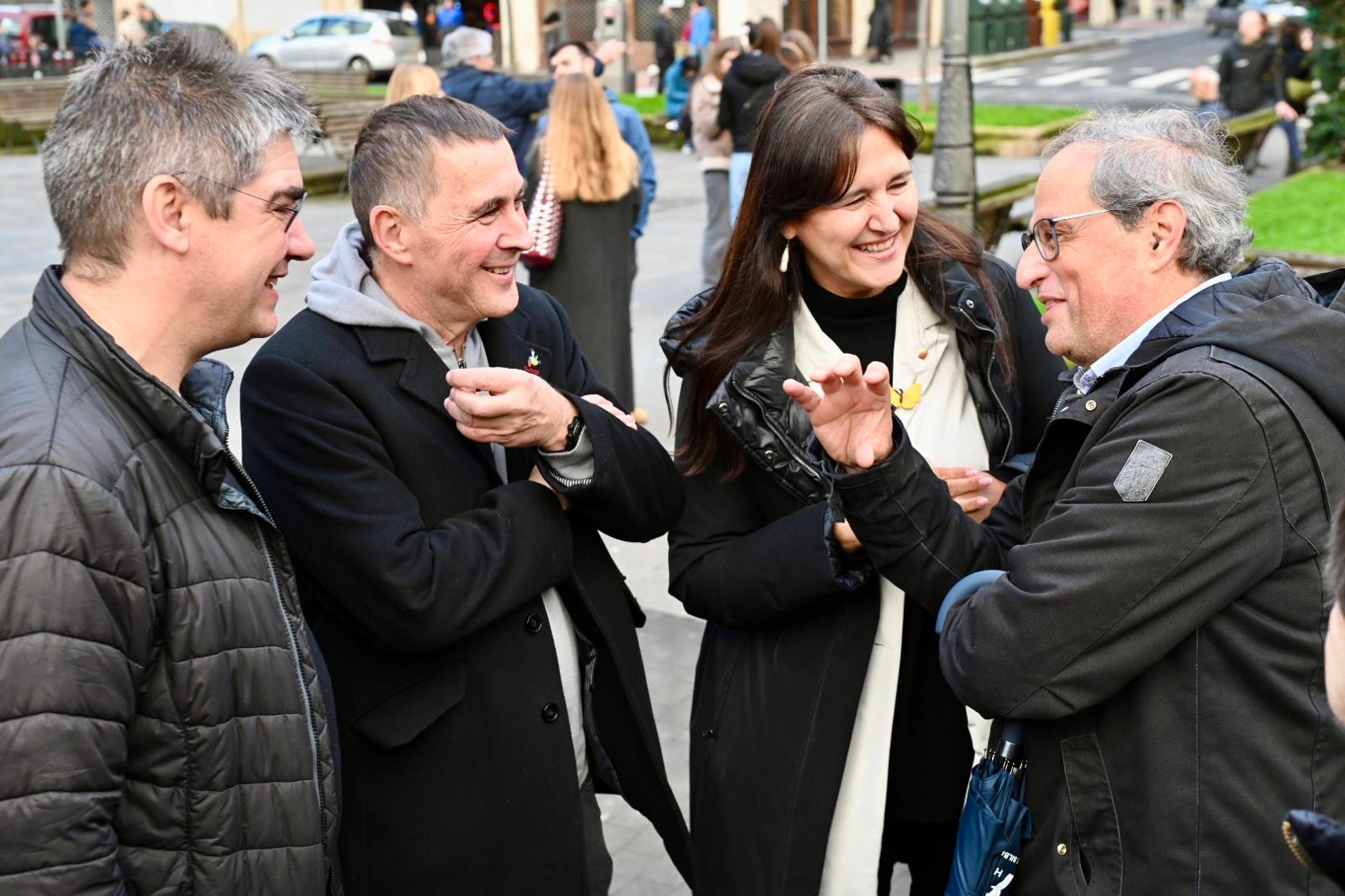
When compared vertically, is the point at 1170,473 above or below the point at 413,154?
below

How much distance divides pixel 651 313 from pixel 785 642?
26.0ft

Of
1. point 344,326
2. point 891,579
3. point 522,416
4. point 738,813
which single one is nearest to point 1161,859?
point 891,579

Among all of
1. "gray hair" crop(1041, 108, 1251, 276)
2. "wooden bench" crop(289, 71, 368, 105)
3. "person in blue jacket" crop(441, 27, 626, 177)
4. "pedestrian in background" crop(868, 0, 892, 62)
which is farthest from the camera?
"pedestrian in background" crop(868, 0, 892, 62)

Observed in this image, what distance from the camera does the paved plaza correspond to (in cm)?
428

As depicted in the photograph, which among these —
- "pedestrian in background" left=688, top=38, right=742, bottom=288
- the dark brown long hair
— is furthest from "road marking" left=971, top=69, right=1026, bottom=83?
the dark brown long hair

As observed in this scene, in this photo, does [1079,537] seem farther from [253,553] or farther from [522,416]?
[253,553]

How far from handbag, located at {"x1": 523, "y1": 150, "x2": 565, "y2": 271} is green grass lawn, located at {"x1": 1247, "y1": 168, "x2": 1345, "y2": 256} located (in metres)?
4.04

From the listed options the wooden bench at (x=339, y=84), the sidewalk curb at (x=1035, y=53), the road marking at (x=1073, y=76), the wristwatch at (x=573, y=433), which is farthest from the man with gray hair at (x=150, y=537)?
the sidewalk curb at (x=1035, y=53)

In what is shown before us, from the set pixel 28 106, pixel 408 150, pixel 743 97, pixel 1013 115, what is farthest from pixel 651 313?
pixel 28 106

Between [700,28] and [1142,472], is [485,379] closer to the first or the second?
[1142,472]

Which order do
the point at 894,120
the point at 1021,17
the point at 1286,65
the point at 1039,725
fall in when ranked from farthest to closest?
the point at 1021,17, the point at 1286,65, the point at 894,120, the point at 1039,725

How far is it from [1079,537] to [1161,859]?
1.59 ft

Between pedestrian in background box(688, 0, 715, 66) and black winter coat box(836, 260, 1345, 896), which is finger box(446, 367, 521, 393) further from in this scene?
pedestrian in background box(688, 0, 715, 66)

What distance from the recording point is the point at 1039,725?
2221 mm
